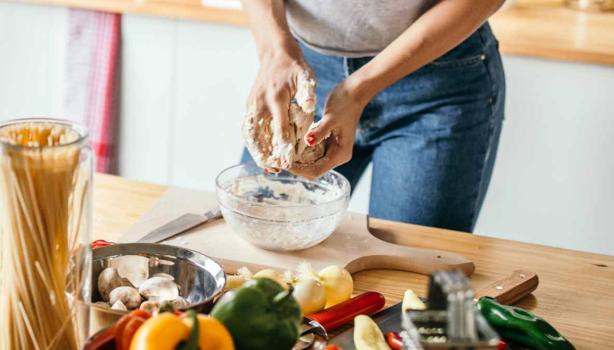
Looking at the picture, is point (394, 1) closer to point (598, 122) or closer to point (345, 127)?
point (345, 127)

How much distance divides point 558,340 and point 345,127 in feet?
1.64

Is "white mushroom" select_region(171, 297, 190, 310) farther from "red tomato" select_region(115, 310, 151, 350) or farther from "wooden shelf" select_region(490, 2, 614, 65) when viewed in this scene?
"wooden shelf" select_region(490, 2, 614, 65)

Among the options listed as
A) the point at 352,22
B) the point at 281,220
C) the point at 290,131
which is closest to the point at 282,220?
the point at 281,220

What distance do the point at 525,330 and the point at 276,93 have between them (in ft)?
1.72

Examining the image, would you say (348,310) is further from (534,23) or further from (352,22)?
(534,23)

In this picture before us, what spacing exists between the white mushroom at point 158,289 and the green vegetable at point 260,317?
0.71ft

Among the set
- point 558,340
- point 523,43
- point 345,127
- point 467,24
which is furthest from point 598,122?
point 558,340

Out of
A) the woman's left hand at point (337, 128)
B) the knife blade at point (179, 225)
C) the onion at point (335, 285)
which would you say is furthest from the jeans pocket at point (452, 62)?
the onion at point (335, 285)

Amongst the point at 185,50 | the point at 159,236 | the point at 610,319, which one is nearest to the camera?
the point at 610,319

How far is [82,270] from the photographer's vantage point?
37.7 inches

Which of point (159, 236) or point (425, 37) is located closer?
point (159, 236)

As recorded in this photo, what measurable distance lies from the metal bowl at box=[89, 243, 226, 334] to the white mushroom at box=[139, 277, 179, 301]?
3 centimetres

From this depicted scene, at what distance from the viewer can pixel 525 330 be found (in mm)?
1104

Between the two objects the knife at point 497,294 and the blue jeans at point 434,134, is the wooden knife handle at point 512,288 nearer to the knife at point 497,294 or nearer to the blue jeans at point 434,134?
the knife at point 497,294
